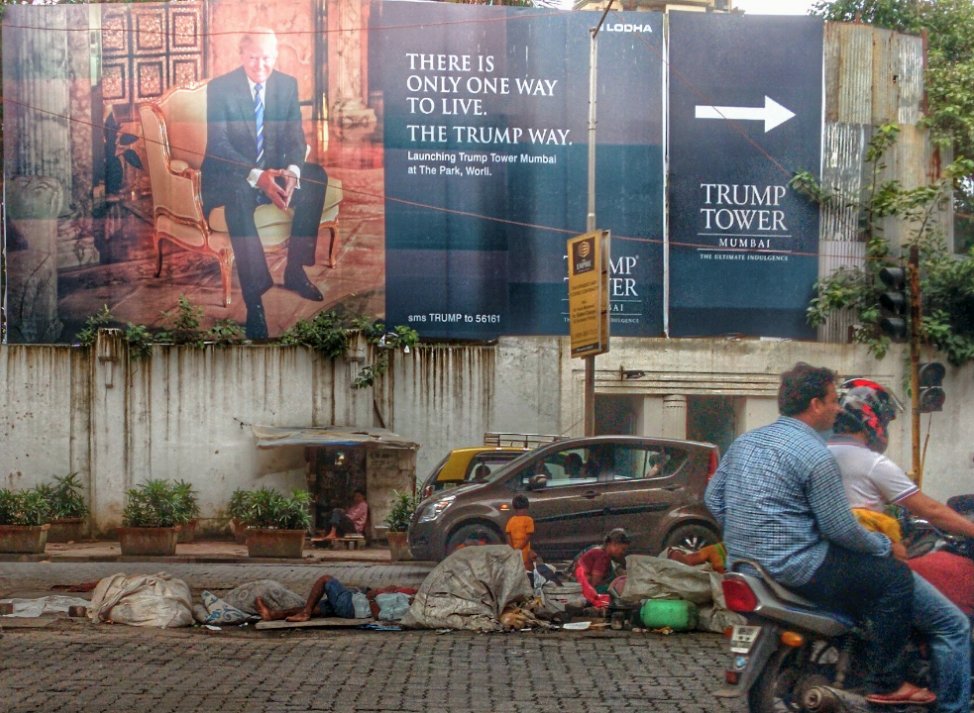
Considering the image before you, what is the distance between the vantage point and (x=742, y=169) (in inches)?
989

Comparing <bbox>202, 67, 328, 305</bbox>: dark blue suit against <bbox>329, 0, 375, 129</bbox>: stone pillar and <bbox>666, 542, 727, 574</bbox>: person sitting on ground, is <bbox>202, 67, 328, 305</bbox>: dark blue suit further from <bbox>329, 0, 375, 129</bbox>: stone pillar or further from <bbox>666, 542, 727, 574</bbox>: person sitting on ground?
<bbox>666, 542, 727, 574</bbox>: person sitting on ground

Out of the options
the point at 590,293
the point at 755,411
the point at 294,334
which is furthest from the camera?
the point at 755,411

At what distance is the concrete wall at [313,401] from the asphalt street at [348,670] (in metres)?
12.9

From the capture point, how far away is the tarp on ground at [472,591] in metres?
10.6

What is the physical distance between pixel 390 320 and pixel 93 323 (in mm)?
5622

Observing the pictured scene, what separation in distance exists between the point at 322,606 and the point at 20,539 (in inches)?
450

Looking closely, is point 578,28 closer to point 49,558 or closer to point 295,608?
point 49,558

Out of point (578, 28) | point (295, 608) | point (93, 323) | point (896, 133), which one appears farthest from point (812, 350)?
point (295, 608)

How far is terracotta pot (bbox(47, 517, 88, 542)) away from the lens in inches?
906

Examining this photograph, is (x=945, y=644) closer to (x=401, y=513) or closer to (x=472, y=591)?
(x=472, y=591)

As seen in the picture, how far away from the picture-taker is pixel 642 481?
15.4 m

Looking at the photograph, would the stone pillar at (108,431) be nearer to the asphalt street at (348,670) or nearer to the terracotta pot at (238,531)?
the terracotta pot at (238,531)

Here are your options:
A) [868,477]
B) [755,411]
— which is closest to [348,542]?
[755,411]

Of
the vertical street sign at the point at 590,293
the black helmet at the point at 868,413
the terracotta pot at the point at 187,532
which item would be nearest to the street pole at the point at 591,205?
the vertical street sign at the point at 590,293
